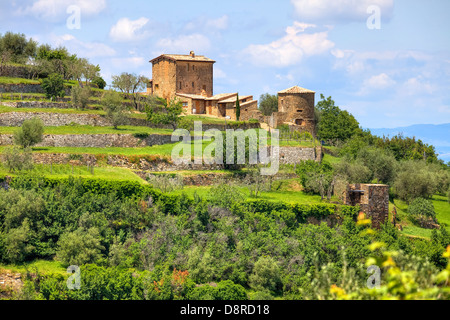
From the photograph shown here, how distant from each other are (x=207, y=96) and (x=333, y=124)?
1202 centimetres

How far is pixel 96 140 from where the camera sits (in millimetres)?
37938

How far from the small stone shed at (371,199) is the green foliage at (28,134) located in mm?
17114

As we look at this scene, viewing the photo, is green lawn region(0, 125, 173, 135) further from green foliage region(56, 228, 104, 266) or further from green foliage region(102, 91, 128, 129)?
green foliage region(56, 228, 104, 266)

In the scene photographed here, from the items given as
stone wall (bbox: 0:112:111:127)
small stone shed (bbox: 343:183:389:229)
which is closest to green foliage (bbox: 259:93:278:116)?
stone wall (bbox: 0:112:111:127)

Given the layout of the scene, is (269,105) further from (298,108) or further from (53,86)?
(53,86)

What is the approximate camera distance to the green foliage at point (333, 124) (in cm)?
5316

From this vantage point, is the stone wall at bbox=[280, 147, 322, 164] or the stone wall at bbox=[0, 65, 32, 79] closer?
the stone wall at bbox=[280, 147, 322, 164]

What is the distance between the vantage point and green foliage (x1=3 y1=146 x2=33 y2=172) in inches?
1179

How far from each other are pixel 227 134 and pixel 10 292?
1922cm

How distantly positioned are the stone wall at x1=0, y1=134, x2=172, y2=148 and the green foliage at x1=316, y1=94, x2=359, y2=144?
17.3 m

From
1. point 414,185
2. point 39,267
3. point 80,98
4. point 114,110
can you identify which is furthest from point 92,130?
point 414,185

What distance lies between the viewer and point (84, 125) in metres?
40.7
